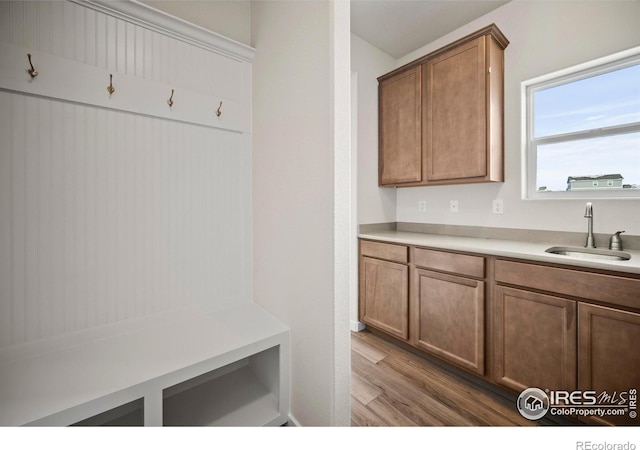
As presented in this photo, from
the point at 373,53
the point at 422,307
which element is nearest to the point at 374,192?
the point at 422,307

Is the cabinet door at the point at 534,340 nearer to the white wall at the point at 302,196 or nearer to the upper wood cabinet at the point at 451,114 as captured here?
the upper wood cabinet at the point at 451,114

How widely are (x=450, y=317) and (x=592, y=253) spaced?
917 millimetres

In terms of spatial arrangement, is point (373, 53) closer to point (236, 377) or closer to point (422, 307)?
point (422, 307)

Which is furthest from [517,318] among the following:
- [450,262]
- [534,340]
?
[450,262]

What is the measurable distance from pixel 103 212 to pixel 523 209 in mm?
2640

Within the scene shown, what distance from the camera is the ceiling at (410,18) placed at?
2.03 meters

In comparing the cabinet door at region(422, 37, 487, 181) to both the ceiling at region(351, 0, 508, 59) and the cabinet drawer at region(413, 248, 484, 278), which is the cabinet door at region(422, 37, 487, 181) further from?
the cabinet drawer at region(413, 248, 484, 278)

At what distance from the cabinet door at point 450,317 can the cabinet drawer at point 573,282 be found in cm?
19

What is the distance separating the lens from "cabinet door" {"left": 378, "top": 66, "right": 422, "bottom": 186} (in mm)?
2275

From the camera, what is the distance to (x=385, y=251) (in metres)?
2.22

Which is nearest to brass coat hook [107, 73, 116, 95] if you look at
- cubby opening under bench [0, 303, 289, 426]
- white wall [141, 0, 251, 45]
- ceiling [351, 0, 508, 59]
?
white wall [141, 0, 251, 45]

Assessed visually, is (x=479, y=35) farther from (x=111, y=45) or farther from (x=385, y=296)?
(x=111, y=45)

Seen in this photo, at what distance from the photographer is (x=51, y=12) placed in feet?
3.72

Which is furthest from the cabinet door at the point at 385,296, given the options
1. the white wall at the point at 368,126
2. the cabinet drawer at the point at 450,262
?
the white wall at the point at 368,126
